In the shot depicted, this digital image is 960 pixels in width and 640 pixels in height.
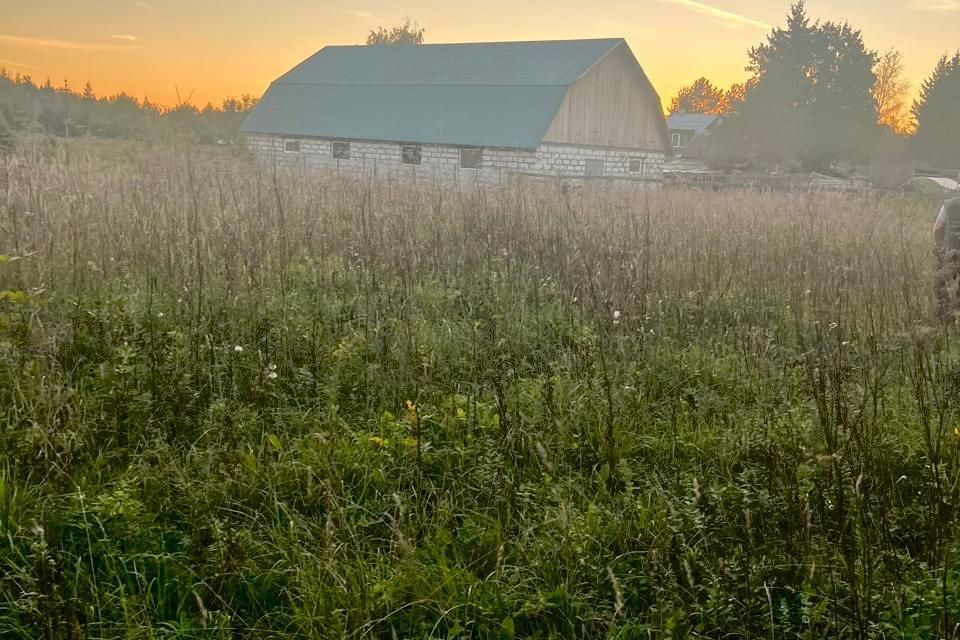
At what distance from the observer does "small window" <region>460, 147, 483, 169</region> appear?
23.7m

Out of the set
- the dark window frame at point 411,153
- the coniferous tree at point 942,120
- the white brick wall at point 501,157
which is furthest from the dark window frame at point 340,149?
the coniferous tree at point 942,120

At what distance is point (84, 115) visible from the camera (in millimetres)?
9062

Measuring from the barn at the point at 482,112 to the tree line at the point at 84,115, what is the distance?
12.8 metres

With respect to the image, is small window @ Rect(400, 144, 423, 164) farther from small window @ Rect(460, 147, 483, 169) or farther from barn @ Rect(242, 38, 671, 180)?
small window @ Rect(460, 147, 483, 169)

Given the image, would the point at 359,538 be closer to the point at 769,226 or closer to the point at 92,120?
the point at 769,226

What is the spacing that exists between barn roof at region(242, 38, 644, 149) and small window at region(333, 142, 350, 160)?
59cm

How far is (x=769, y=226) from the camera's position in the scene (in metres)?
8.13

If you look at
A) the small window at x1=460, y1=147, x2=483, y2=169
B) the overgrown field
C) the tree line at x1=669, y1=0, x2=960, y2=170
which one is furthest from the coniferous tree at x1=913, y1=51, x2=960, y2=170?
the overgrown field

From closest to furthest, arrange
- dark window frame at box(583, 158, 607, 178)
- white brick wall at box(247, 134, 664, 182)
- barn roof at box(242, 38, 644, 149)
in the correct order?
white brick wall at box(247, 134, 664, 182) → barn roof at box(242, 38, 644, 149) → dark window frame at box(583, 158, 607, 178)

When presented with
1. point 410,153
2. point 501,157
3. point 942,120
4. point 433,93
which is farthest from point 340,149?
point 942,120

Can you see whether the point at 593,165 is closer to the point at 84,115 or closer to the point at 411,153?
the point at 411,153

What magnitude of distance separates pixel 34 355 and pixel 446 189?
6817mm

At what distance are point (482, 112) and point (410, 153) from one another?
9.75 feet

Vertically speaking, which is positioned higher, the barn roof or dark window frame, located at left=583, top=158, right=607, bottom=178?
the barn roof
